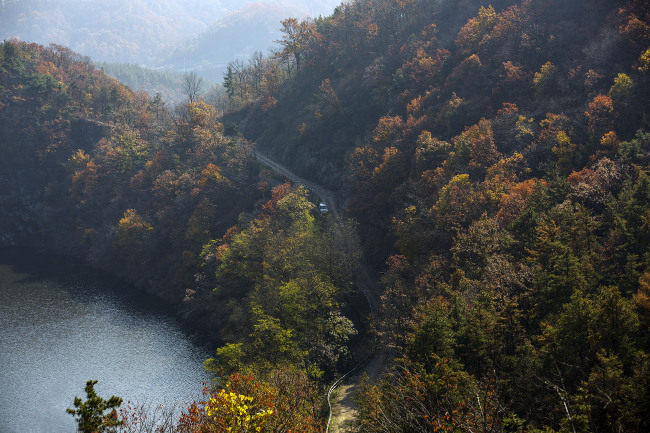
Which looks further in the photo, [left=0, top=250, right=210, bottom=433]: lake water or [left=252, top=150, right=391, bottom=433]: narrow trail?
[left=0, top=250, right=210, bottom=433]: lake water

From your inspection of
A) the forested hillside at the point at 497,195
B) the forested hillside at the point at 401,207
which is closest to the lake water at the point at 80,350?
the forested hillside at the point at 401,207

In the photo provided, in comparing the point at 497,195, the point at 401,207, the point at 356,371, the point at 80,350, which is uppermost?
the point at 497,195

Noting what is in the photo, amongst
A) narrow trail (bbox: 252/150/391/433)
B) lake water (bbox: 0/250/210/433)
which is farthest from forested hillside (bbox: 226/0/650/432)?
lake water (bbox: 0/250/210/433)

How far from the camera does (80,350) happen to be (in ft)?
211

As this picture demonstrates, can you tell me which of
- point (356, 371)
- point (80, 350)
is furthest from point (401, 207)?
point (80, 350)

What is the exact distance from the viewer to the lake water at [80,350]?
53531mm

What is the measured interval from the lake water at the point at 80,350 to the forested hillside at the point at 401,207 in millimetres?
7231

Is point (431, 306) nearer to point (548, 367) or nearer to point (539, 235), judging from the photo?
point (548, 367)

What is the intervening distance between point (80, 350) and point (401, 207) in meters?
52.2

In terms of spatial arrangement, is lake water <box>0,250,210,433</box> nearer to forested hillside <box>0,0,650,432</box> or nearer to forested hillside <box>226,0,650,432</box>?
forested hillside <box>0,0,650,432</box>

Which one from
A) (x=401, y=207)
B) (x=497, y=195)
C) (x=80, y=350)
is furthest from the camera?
(x=80, y=350)

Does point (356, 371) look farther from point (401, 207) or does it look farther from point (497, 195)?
point (497, 195)

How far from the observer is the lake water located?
53.5 meters

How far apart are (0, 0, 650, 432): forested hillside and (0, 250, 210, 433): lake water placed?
285 inches
